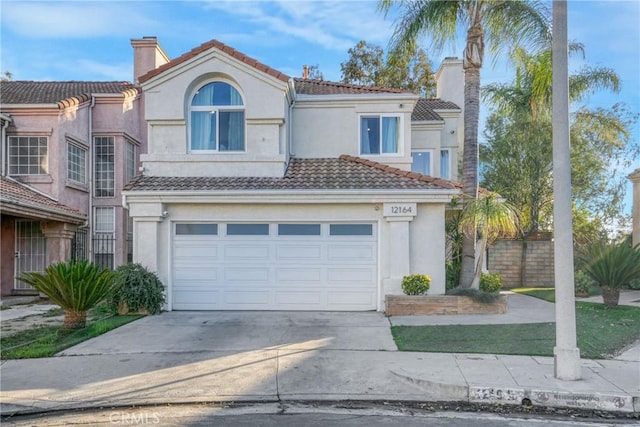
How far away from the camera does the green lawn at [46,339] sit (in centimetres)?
816

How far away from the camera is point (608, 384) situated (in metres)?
6.34

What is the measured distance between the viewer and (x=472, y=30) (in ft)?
42.1

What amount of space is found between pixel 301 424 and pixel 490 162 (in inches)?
741

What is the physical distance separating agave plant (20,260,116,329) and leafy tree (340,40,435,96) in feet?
76.5

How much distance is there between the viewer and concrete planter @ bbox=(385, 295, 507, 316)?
11.4m

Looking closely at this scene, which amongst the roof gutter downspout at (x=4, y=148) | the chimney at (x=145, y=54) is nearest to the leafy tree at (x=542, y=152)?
the chimney at (x=145, y=54)

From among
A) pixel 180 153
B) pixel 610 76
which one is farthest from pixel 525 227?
pixel 180 153

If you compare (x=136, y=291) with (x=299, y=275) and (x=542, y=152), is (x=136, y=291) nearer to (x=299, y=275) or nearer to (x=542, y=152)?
(x=299, y=275)

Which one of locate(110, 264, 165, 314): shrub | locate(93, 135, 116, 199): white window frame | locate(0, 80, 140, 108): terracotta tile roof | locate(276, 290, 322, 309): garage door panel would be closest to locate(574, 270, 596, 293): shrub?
locate(276, 290, 322, 309): garage door panel

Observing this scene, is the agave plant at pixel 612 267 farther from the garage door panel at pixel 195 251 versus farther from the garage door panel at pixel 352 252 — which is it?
the garage door panel at pixel 195 251

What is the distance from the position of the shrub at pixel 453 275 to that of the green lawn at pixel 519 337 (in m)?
3.70

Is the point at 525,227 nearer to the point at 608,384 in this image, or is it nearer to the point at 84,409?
the point at 608,384

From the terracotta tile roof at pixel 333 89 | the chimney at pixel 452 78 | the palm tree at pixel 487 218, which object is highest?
the chimney at pixel 452 78

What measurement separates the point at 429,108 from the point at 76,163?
13.3 meters
